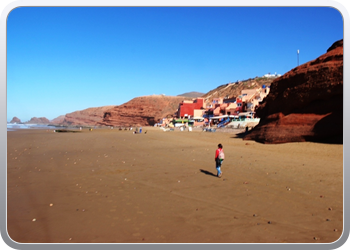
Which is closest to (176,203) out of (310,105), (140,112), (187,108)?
Result: (310,105)

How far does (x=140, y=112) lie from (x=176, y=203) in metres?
116

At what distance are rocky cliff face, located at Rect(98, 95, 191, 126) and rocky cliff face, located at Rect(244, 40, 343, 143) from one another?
293ft

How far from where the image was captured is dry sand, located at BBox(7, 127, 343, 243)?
3.88 metres

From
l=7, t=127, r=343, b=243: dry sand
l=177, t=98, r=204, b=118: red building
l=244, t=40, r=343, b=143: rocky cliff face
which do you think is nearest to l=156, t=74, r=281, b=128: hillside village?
l=177, t=98, r=204, b=118: red building

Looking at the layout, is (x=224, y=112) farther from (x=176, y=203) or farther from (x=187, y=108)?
(x=176, y=203)

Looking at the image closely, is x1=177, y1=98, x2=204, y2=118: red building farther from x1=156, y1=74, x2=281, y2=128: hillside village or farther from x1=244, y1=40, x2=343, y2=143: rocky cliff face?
x1=244, y1=40, x2=343, y2=143: rocky cliff face

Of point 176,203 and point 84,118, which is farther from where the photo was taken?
point 84,118

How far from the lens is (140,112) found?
119312 mm

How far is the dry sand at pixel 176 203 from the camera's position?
3.88m

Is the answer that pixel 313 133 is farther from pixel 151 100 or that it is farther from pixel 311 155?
pixel 151 100

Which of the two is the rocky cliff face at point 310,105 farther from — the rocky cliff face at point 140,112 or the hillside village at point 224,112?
the rocky cliff face at point 140,112

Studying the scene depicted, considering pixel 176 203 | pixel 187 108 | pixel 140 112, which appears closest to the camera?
pixel 176 203

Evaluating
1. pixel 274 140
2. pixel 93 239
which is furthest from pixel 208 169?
pixel 274 140

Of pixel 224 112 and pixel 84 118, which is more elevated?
pixel 84 118
